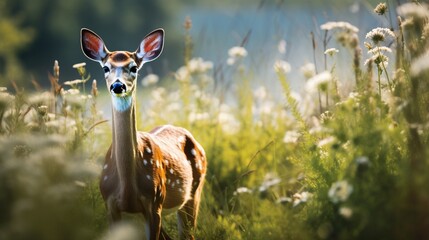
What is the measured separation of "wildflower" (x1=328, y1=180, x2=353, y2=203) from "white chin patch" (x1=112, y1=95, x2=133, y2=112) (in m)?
1.45

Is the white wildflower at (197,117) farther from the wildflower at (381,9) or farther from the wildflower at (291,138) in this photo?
the wildflower at (381,9)

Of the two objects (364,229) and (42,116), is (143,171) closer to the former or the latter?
(42,116)

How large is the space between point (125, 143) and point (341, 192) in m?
1.49

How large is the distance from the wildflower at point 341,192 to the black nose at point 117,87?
4.68ft

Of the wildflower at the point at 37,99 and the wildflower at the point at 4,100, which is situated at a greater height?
the wildflower at the point at 4,100

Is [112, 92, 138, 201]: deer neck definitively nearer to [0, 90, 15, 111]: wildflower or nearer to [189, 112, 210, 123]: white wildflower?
[0, 90, 15, 111]: wildflower

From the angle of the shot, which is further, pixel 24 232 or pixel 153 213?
pixel 153 213

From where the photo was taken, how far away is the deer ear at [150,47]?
527 centimetres

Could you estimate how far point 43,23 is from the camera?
1336 inches

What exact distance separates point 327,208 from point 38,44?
31060 millimetres

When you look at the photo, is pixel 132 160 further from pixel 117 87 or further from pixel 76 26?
pixel 76 26

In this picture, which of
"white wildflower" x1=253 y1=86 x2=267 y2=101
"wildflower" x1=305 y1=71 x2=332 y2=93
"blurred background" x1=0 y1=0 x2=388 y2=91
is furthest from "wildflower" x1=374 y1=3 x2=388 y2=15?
"blurred background" x1=0 y1=0 x2=388 y2=91

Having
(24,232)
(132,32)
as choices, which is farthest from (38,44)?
(24,232)

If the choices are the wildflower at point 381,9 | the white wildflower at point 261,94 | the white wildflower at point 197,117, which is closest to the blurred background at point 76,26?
the white wildflower at point 261,94
